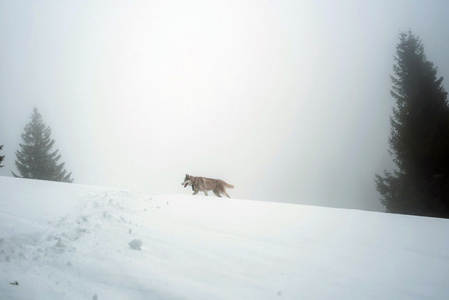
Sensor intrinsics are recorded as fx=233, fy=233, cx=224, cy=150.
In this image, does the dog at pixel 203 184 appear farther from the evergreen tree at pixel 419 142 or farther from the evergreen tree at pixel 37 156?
the evergreen tree at pixel 37 156

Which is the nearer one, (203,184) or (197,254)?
(197,254)

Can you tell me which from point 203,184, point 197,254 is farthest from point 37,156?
point 197,254

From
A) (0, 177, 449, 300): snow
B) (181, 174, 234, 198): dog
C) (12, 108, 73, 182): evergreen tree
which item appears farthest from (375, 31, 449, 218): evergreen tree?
(12, 108, 73, 182): evergreen tree

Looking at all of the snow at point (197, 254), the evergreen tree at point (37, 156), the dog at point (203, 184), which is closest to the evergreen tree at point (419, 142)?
the snow at point (197, 254)

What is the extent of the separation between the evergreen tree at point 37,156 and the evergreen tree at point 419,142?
86.0 feet

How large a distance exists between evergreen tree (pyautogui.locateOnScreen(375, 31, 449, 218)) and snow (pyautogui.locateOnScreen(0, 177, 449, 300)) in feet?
21.5

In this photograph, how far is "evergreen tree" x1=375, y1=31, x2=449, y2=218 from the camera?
10445 mm

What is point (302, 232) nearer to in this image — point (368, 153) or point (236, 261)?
point (236, 261)

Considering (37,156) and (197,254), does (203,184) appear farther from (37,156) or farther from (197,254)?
(37,156)

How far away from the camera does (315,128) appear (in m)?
128

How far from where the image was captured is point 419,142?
1103 cm

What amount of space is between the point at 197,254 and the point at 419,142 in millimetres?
12571

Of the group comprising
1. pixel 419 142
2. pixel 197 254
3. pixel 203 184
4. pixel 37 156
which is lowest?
pixel 197 254

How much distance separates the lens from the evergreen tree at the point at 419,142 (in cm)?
1045
